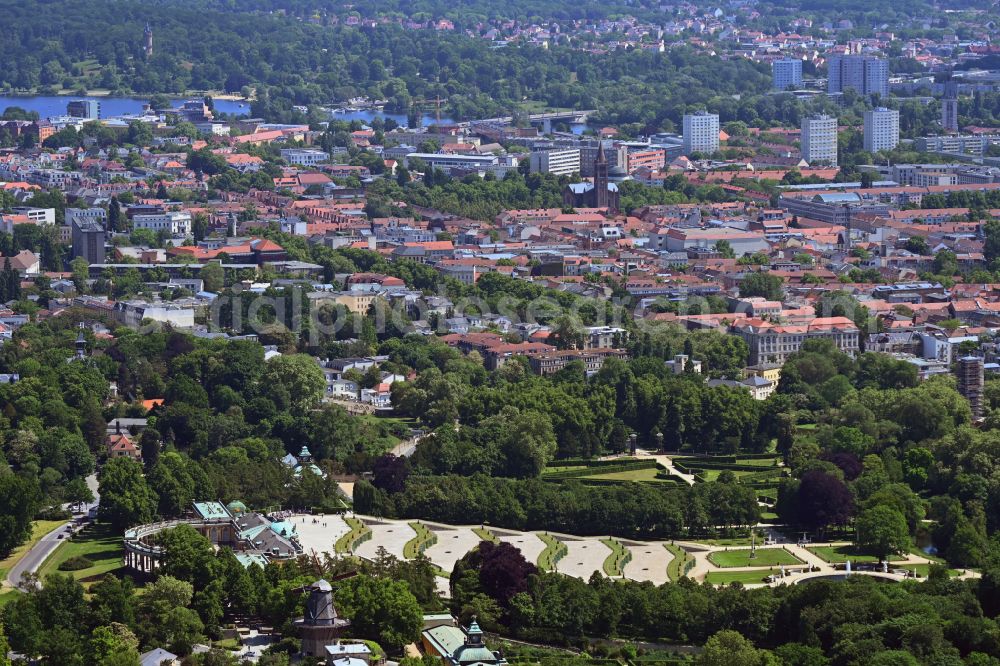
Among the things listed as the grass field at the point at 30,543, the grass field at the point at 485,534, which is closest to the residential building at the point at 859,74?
the grass field at the point at 485,534

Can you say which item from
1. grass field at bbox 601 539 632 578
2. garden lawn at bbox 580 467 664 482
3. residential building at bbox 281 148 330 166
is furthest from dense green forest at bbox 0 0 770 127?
grass field at bbox 601 539 632 578

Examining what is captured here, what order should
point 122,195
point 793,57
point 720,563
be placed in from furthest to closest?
point 793,57
point 122,195
point 720,563

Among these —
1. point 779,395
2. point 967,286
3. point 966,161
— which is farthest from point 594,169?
point 779,395

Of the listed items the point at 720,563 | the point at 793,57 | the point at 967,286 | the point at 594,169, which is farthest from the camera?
the point at 793,57

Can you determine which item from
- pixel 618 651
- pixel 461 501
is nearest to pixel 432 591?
pixel 618 651

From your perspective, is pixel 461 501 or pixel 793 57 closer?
pixel 461 501

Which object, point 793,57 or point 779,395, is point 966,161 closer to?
point 793,57

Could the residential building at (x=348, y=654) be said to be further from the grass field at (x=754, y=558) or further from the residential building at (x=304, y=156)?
the residential building at (x=304, y=156)
